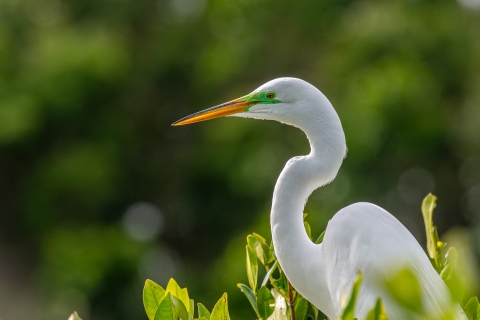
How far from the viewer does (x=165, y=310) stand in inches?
62.7

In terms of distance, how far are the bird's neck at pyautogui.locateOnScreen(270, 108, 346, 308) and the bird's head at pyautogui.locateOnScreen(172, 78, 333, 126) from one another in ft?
0.14

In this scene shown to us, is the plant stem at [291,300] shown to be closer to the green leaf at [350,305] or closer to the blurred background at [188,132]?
the green leaf at [350,305]

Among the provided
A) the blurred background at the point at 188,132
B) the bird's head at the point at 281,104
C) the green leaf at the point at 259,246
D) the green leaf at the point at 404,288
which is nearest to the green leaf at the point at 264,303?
the green leaf at the point at 259,246

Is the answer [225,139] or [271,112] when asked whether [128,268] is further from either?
[271,112]

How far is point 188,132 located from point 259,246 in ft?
34.1

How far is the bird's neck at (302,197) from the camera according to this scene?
2.01 m

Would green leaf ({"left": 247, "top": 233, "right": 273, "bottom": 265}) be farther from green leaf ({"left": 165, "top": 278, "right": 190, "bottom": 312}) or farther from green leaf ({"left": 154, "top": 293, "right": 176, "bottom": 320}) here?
green leaf ({"left": 154, "top": 293, "right": 176, "bottom": 320})

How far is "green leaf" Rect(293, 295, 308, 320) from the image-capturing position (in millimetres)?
1987

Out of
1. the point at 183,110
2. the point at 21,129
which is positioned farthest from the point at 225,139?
the point at 21,129

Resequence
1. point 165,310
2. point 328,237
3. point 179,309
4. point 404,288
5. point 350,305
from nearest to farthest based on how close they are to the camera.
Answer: point 404,288
point 350,305
point 165,310
point 179,309
point 328,237

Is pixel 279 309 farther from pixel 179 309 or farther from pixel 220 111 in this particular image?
pixel 220 111

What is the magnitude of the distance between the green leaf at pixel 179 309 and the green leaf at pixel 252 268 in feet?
0.89

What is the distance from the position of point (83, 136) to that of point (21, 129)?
939mm

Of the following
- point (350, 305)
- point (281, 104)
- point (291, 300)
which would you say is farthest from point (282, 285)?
point (350, 305)
